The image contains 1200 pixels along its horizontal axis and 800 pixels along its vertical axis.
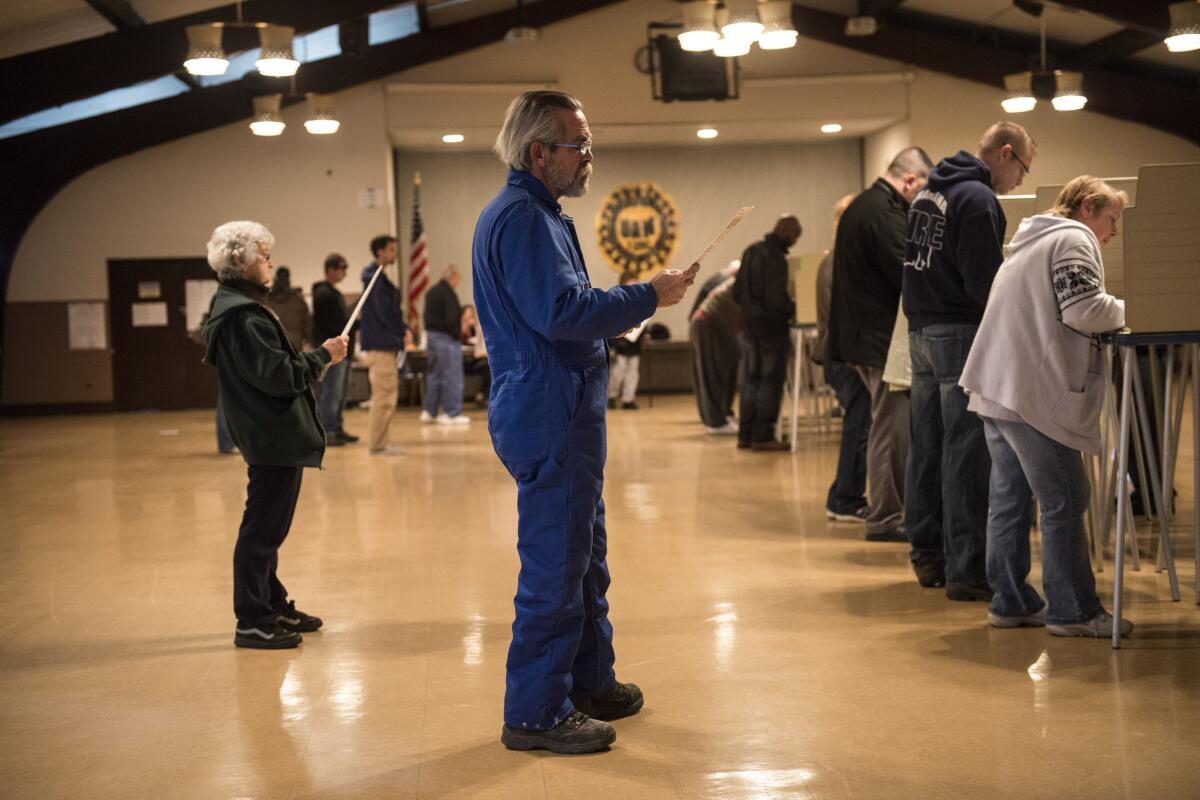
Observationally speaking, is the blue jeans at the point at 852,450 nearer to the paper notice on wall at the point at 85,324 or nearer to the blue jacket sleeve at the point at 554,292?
the blue jacket sleeve at the point at 554,292

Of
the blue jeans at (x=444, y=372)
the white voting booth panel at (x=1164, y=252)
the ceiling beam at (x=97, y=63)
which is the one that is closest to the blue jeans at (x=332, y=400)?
the blue jeans at (x=444, y=372)

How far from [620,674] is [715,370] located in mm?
7183

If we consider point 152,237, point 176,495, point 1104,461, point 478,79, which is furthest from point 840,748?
point 152,237

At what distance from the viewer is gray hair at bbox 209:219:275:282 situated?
13.2ft

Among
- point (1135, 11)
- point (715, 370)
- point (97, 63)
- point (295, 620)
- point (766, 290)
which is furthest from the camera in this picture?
point (1135, 11)

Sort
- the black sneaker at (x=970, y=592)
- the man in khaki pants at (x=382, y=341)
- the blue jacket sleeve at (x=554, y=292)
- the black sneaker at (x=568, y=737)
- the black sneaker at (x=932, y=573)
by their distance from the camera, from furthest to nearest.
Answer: the man in khaki pants at (x=382, y=341), the black sneaker at (x=932, y=573), the black sneaker at (x=970, y=592), the black sneaker at (x=568, y=737), the blue jacket sleeve at (x=554, y=292)

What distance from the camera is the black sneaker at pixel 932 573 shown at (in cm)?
456

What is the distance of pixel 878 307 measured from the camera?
5.45 metres

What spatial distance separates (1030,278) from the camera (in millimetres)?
3654

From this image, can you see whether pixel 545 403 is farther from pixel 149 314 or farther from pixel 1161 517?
pixel 149 314

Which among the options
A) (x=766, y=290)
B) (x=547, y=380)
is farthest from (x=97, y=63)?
(x=547, y=380)

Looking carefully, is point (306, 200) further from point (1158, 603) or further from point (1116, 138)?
point (1158, 603)

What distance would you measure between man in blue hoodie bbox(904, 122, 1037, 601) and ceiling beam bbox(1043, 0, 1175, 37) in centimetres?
834

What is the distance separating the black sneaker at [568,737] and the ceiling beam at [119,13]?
30.0ft
